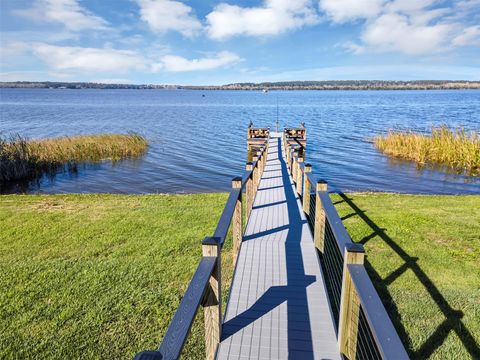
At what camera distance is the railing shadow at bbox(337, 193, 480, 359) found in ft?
15.9

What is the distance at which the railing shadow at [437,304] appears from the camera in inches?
191

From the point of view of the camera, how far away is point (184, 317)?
2.54m

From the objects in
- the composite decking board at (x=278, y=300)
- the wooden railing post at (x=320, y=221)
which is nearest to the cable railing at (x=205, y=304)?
the composite decking board at (x=278, y=300)

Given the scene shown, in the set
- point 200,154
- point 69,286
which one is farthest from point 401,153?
point 69,286

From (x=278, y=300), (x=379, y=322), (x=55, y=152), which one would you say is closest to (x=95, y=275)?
(x=278, y=300)

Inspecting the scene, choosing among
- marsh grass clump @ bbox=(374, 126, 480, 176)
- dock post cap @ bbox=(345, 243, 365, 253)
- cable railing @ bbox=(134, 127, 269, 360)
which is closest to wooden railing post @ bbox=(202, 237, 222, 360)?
cable railing @ bbox=(134, 127, 269, 360)

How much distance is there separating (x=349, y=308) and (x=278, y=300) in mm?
1587

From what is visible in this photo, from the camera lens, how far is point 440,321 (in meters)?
5.41

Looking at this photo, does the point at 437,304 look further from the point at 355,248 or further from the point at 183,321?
the point at 183,321

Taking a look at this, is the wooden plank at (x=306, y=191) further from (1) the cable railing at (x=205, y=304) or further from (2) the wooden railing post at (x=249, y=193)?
(1) the cable railing at (x=205, y=304)

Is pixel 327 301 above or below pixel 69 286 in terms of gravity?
above

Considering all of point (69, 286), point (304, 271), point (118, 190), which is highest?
point (304, 271)

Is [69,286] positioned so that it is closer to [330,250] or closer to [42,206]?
[330,250]

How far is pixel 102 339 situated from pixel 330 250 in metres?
5.16
